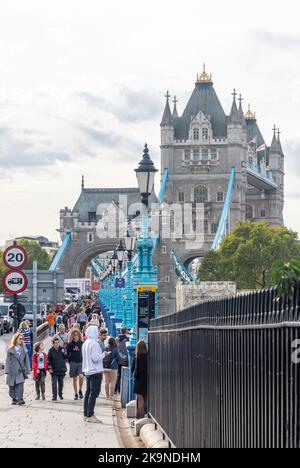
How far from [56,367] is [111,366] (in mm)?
1811

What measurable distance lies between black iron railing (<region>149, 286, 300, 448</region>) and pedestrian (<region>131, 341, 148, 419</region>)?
398cm

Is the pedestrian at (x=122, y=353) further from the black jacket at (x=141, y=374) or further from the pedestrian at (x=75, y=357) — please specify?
the black jacket at (x=141, y=374)

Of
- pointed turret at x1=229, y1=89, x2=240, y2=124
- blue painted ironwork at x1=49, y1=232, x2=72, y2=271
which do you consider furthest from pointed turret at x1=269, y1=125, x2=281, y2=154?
blue painted ironwork at x1=49, y1=232, x2=72, y2=271

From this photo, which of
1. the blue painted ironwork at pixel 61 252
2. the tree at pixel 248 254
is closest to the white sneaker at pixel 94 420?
the tree at pixel 248 254

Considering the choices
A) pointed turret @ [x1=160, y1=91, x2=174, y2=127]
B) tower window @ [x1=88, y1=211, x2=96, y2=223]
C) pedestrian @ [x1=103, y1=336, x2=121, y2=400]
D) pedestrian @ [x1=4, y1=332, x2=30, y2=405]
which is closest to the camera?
pedestrian @ [x1=4, y1=332, x2=30, y2=405]

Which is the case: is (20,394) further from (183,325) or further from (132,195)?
(132,195)

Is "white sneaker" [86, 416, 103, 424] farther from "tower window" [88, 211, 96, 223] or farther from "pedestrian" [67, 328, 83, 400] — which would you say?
"tower window" [88, 211, 96, 223]

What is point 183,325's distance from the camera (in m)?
13.3

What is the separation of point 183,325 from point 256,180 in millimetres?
165182

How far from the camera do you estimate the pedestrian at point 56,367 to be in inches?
931

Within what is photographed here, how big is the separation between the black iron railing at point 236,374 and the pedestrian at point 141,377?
157 inches

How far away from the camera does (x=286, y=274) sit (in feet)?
22.5

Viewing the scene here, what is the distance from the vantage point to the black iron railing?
7.10 metres
